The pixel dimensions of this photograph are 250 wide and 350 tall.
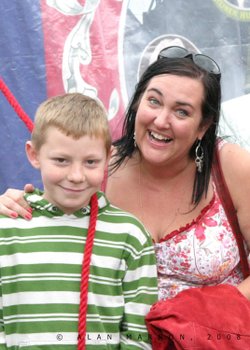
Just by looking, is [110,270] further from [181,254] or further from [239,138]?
[239,138]

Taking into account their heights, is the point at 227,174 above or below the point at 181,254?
above

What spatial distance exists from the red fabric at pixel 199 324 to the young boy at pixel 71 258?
0.04 m

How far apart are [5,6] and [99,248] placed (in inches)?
39.0

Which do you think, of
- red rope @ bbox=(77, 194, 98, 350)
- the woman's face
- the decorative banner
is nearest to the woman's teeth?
the woman's face

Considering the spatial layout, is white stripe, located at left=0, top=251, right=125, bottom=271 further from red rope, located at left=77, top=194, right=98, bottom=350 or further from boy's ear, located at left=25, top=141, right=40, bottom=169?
boy's ear, located at left=25, top=141, right=40, bottom=169

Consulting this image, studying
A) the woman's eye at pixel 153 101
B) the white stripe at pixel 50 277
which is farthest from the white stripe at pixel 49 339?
the woman's eye at pixel 153 101

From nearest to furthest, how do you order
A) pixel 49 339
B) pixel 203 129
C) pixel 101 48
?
1. pixel 49 339
2. pixel 203 129
3. pixel 101 48

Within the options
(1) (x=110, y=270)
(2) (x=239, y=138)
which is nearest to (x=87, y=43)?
(2) (x=239, y=138)

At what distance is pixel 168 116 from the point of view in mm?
1636

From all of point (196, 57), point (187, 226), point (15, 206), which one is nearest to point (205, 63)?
point (196, 57)

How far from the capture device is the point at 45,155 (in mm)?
1389

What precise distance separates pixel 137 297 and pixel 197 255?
28 cm

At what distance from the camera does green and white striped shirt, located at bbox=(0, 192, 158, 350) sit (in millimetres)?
1362

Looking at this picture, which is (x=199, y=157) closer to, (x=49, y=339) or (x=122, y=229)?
(x=122, y=229)
